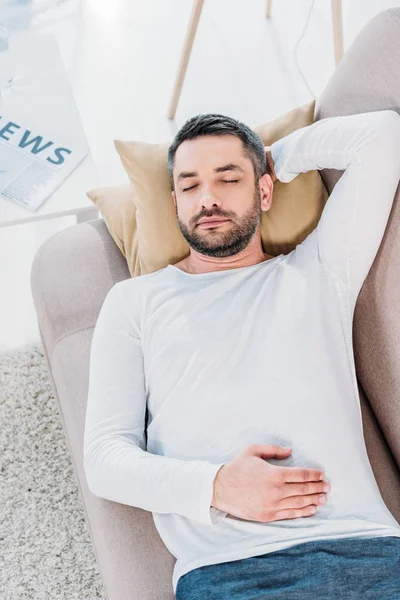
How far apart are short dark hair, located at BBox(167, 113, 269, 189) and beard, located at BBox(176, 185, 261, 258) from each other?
9cm

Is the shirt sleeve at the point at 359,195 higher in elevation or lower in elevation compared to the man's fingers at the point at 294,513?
higher

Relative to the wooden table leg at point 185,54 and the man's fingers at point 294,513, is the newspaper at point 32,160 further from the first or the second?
the man's fingers at point 294,513

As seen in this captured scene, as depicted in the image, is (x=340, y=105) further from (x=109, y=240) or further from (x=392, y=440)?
(x=392, y=440)

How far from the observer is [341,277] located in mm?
1716

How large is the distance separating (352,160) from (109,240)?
67 centimetres

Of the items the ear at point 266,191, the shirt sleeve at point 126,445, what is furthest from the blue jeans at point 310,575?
the ear at point 266,191

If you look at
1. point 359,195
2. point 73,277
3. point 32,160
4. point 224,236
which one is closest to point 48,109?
point 32,160

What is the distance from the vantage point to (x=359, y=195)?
1.68 meters

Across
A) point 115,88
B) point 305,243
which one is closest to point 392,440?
point 305,243

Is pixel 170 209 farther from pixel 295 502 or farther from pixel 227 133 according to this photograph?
pixel 295 502

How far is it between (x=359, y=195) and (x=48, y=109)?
3.21 feet

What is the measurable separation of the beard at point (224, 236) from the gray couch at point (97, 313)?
251mm

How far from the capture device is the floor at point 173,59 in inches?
117

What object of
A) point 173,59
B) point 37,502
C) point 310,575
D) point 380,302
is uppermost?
point 173,59
